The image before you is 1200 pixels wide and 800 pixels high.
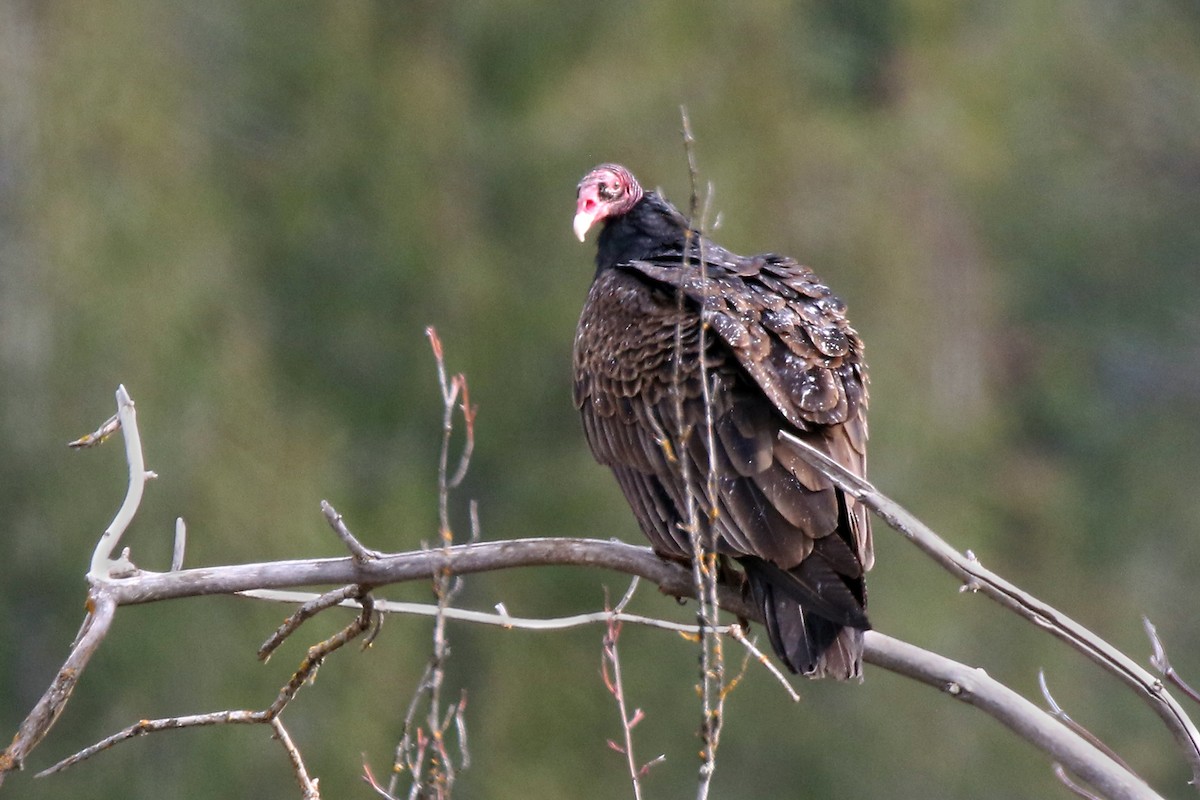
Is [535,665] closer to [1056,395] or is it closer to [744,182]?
[744,182]

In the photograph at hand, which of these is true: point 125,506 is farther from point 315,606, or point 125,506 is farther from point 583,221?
point 583,221

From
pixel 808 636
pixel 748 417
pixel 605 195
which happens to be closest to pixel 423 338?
pixel 605 195

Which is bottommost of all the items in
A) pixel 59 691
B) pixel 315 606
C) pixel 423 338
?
pixel 59 691

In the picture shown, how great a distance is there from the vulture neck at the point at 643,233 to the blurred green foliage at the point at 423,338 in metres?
4.51

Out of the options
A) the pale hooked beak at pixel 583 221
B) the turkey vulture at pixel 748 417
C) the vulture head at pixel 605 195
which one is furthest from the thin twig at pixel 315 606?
the vulture head at pixel 605 195

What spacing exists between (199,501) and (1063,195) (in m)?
10.2

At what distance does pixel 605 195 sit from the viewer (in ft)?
13.7

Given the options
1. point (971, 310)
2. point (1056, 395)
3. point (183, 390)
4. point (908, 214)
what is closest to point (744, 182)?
point (908, 214)

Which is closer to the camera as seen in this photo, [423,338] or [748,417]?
[748,417]

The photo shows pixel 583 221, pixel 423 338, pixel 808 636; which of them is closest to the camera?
pixel 808 636

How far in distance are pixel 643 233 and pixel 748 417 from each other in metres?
1.05

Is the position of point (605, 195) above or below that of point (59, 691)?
above

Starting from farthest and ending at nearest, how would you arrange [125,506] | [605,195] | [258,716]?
[605,195]
[258,716]
[125,506]

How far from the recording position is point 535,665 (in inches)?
415
